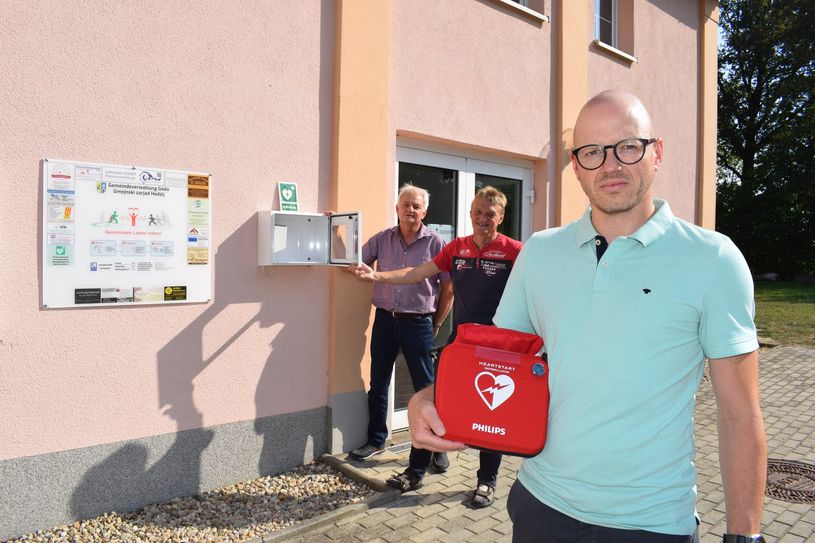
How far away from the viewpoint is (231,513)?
3.90 m

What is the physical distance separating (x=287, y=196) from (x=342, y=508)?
7.06 ft

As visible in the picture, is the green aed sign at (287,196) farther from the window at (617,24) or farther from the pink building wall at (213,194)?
the window at (617,24)

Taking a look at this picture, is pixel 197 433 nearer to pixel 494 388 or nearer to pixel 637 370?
pixel 494 388

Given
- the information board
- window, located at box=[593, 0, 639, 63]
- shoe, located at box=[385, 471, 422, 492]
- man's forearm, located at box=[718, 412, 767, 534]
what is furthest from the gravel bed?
window, located at box=[593, 0, 639, 63]

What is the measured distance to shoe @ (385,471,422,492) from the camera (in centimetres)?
420

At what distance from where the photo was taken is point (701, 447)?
18.2ft

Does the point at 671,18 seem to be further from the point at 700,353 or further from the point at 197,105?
the point at 700,353

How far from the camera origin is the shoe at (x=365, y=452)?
471cm

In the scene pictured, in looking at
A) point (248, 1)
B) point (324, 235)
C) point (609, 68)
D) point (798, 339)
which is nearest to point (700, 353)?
point (324, 235)

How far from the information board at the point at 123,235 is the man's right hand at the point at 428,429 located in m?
2.69

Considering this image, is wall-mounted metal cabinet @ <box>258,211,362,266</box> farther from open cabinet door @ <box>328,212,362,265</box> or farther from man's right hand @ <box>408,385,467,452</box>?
man's right hand @ <box>408,385,467,452</box>

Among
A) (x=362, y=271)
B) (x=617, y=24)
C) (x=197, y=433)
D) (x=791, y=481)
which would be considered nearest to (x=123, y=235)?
(x=197, y=433)

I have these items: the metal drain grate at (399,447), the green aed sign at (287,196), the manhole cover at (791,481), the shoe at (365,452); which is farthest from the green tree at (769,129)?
the green aed sign at (287,196)

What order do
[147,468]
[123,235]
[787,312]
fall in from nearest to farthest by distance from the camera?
[123,235], [147,468], [787,312]
